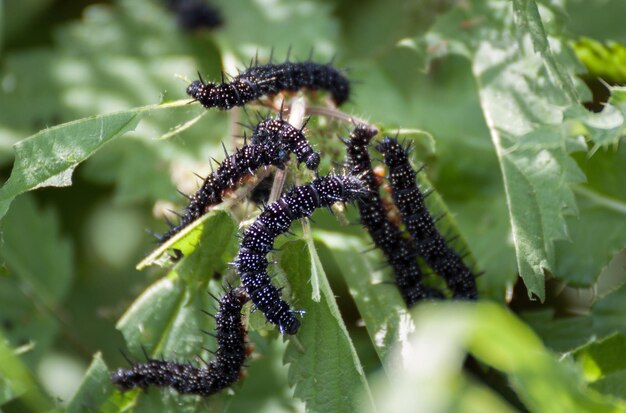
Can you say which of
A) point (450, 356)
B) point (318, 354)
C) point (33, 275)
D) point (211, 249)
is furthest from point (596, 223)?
point (33, 275)

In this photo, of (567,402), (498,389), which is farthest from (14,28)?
(567,402)

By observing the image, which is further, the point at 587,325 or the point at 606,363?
the point at 587,325

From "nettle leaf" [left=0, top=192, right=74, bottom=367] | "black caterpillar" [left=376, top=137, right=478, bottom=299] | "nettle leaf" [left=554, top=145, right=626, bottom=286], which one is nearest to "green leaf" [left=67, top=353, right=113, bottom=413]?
"nettle leaf" [left=0, top=192, right=74, bottom=367]

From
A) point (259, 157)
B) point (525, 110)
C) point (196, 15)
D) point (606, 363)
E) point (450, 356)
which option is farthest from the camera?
point (196, 15)

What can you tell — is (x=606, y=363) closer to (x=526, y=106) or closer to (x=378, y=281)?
(x=378, y=281)

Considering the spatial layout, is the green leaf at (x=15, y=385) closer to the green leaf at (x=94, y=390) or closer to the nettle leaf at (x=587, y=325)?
the green leaf at (x=94, y=390)

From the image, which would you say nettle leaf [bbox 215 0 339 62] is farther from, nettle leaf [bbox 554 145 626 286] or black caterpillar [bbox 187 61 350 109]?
nettle leaf [bbox 554 145 626 286]

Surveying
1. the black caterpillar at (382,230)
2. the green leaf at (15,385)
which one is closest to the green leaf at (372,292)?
the black caterpillar at (382,230)

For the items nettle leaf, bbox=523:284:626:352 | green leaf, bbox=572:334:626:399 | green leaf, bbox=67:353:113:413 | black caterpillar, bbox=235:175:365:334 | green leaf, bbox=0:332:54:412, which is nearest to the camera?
black caterpillar, bbox=235:175:365:334
